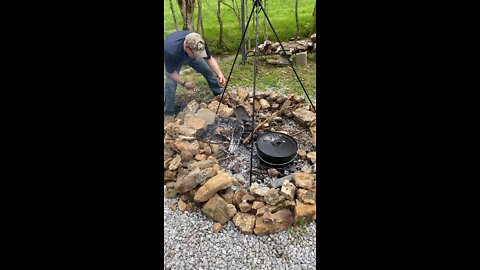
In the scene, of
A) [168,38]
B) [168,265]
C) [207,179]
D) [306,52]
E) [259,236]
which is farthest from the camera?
[306,52]

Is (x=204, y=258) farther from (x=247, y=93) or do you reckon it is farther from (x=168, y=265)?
(x=247, y=93)

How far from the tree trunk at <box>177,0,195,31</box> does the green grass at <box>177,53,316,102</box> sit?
636 mm

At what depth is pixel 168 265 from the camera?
1.84m

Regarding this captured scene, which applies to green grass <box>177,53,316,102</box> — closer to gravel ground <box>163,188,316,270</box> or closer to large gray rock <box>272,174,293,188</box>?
large gray rock <box>272,174,293,188</box>

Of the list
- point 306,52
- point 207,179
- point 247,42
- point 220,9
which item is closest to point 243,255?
point 207,179

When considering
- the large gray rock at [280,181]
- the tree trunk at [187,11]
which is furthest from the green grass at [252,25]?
the large gray rock at [280,181]

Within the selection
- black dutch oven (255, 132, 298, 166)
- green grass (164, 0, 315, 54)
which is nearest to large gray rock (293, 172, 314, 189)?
black dutch oven (255, 132, 298, 166)

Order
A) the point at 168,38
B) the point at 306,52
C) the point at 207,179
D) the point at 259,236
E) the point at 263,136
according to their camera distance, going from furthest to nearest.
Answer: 1. the point at 306,52
2. the point at 168,38
3. the point at 263,136
4. the point at 207,179
5. the point at 259,236

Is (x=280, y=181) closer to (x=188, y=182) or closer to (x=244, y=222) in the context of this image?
(x=244, y=222)

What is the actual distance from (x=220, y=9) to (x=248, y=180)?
12.5 ft

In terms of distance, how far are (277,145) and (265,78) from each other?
6.71 ft

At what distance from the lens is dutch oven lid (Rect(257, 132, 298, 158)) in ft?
8.39

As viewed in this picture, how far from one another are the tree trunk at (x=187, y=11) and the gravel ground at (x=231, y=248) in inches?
129

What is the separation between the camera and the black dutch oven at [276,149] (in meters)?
2.54
